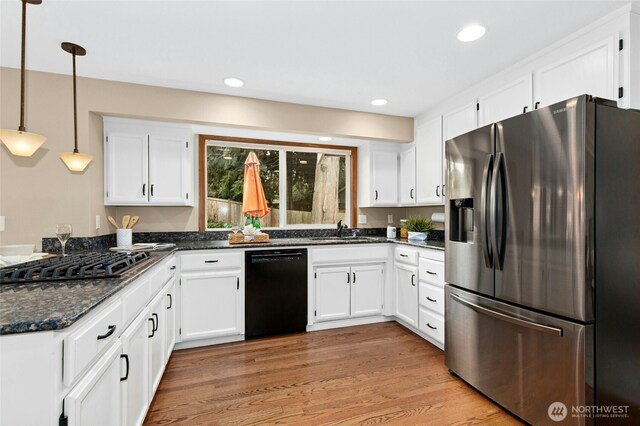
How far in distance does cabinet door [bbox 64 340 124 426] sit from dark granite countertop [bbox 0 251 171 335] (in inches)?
9.4

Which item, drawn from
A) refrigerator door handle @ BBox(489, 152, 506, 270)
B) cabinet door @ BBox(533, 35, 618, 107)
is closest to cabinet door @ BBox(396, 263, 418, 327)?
refrigerator door handle @ BBox(489, 152, 506, 270)

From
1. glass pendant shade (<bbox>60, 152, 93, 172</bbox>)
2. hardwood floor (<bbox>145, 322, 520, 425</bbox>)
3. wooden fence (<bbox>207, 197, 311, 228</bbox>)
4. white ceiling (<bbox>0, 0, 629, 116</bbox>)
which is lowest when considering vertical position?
hardwood floor (<bbox>145, 322, 520, 425</bbox>)

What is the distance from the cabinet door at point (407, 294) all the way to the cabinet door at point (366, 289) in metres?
0.19

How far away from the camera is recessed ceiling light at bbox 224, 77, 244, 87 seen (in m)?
2.66

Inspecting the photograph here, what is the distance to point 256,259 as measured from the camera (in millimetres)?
2949

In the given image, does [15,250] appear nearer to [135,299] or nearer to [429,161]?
[135,299]

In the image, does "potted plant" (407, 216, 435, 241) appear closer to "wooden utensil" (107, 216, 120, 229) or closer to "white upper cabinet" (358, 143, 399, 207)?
"white upper cabinet" (358, 143, 399, 207)

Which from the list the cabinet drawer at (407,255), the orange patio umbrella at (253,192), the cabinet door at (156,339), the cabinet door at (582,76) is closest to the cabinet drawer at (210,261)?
the cabinet door at (156,339)

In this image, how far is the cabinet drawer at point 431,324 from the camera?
2.68 m

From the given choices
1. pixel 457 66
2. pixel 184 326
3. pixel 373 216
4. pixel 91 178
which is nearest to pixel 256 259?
pixel 184 326

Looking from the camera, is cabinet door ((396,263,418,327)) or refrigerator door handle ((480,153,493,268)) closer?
refrigerator door handle ((480,153,493,268))

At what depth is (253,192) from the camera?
354cm

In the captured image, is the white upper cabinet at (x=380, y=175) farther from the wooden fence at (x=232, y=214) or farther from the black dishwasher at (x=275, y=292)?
the black dishwasher at (x=275, y=292)

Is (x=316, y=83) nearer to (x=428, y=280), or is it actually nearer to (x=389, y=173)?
(x=389, y=173)
